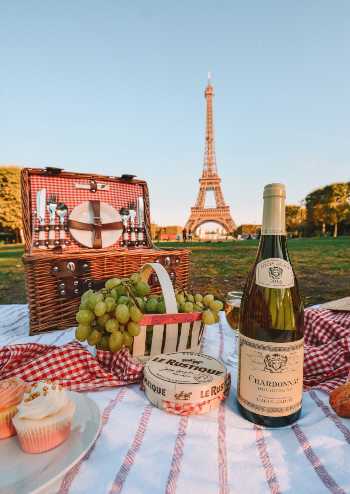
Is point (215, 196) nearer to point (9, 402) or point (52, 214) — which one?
point (52, 214)

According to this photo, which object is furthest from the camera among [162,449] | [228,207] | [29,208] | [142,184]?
[228,207]

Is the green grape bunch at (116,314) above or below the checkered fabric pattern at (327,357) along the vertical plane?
above

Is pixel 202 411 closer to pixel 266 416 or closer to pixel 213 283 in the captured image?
pixel 266 416

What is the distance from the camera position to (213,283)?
171 inches

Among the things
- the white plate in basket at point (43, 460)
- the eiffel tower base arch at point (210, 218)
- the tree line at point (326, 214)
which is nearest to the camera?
the white plate in basket at point (43, 460)

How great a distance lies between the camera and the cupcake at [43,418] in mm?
474

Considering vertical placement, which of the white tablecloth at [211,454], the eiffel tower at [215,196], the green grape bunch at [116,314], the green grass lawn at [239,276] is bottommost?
the green grass lawn at [239,276]

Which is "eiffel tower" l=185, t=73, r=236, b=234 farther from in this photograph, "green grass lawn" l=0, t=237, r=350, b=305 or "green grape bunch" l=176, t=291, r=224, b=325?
"green grape bunch" l=176, t=291, r=224, b=325

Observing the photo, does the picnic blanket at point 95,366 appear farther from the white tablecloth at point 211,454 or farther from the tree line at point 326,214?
the tree line at point 326,214

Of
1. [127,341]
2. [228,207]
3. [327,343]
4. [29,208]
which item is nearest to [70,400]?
[127,341]

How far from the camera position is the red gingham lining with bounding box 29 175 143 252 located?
2137 millimetres

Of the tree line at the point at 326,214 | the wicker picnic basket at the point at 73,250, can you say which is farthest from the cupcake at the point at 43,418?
the tree line at the point at 326,214

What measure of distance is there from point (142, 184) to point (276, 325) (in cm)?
209

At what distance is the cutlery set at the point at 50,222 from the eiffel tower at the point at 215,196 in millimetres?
15370
